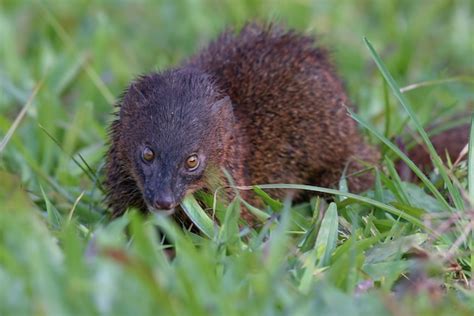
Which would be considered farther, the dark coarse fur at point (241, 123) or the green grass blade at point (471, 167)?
the dark coarse fur at point (241, 123)

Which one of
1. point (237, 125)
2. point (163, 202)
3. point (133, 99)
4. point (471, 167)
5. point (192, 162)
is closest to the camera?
point (163, 202)

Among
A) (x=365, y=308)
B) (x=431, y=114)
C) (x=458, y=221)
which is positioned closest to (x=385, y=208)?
(x=458, y=221)

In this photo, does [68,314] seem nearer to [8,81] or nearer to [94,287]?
[94,287]

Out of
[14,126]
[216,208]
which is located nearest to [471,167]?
A: [216,208]

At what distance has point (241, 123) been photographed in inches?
179

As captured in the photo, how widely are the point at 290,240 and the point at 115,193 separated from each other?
3.09 ft

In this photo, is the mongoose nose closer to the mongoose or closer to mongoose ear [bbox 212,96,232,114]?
the mongoose

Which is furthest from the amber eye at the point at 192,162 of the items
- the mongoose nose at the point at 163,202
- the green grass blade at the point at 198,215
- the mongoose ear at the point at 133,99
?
the mongoose ear at the point at 133,99

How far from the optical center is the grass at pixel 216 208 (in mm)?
2793

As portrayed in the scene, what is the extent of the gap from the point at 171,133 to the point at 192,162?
0.15m

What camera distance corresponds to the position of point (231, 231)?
3.53 metres

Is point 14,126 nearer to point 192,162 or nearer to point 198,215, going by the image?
point 192,162

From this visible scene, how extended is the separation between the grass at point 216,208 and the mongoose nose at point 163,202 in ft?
0.28

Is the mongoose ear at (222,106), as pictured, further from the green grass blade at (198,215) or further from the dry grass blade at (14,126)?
the dry grass blade at (14,126)
